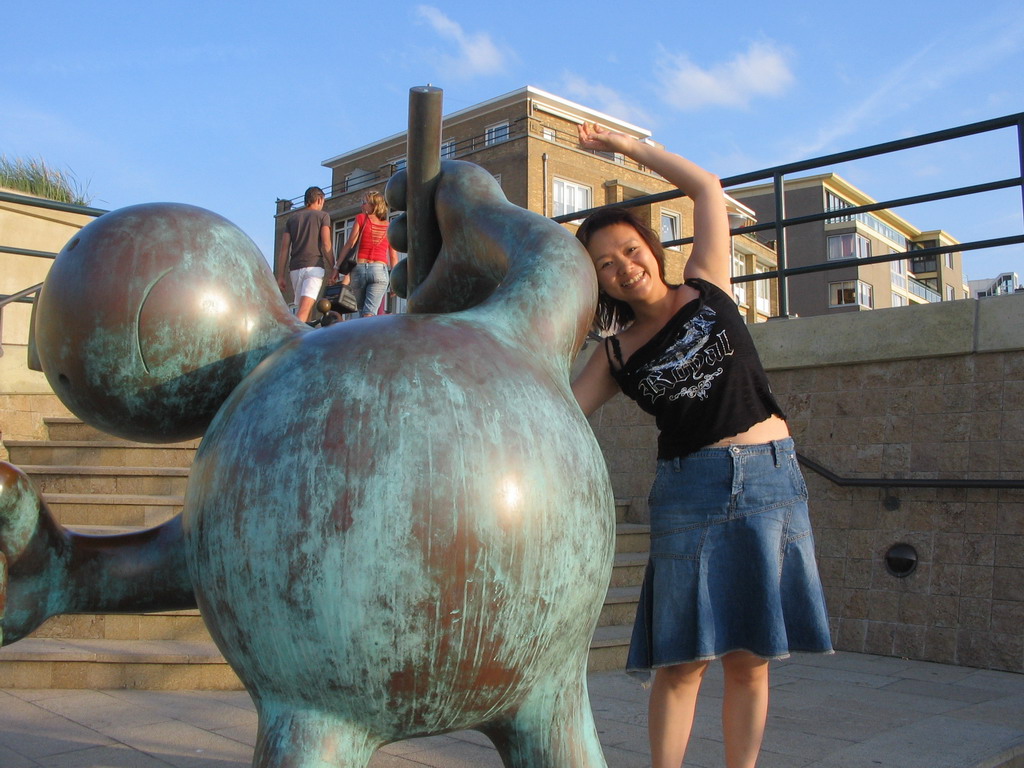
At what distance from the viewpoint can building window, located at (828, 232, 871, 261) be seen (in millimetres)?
41312

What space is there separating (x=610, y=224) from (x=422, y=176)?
51 cm

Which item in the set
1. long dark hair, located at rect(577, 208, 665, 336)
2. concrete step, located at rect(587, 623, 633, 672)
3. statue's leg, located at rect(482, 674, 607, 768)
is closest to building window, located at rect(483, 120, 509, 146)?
concrete step, located at rect(587, 623, 633, 672)

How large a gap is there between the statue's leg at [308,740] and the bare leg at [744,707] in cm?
118

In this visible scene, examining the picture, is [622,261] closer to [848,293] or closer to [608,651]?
[608,651]

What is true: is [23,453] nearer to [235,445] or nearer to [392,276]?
[392,276]

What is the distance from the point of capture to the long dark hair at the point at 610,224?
1.93 metres

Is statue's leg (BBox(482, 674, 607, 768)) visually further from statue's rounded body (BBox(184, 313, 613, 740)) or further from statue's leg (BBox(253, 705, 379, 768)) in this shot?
statue's leg (BBox(253, 705, 379, 768))

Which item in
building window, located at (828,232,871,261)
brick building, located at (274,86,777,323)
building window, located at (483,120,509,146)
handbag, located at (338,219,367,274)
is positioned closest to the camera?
handbag, located at (338,219,367,274)

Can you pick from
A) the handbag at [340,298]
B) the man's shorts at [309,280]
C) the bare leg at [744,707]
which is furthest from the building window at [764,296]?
the bare leg at [744,707]

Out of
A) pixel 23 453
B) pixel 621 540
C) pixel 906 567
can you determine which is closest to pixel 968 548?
pixel 906 567

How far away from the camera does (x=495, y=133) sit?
98.9 ft

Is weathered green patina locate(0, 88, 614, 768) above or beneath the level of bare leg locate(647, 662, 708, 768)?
above

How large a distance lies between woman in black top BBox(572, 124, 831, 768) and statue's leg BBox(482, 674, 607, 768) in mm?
757

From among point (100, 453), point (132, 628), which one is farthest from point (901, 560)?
point (100, 453)
